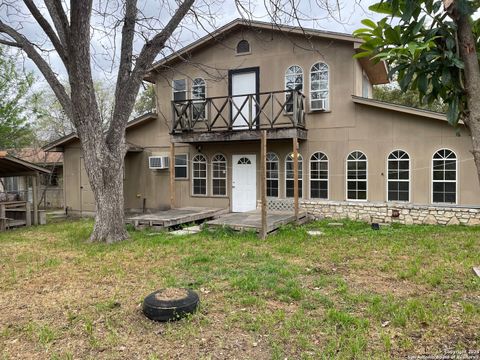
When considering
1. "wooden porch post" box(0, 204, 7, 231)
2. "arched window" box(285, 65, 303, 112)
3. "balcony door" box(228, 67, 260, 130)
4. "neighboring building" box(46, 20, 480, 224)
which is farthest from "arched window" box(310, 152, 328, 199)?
"wooden porch post" box(0, 204, 7, 231)

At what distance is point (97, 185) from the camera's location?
8.33 m

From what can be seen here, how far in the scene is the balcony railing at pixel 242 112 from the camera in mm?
10938

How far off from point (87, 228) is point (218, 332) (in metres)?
8.09

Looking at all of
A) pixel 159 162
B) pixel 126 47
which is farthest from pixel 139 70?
pixel 159 162

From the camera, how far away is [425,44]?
74.7 inches

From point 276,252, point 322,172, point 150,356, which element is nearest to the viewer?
point 150,356

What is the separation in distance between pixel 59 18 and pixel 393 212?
962 centimetres

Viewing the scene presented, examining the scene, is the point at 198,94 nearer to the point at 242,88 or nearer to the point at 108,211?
the point at 242,88

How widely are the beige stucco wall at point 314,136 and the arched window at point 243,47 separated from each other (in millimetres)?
144

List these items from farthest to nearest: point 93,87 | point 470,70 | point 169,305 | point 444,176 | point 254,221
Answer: point 444,176
point 254,221
point 93,87
point 169,305
point 470,70

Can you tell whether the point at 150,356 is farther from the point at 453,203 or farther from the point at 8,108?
Answer: the point at 8,108

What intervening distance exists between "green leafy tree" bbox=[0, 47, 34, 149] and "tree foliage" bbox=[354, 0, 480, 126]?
17.6 meters

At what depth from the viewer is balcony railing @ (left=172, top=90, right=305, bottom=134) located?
10.9m

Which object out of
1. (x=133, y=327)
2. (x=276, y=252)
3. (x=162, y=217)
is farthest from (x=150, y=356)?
(x=162, y=217)
